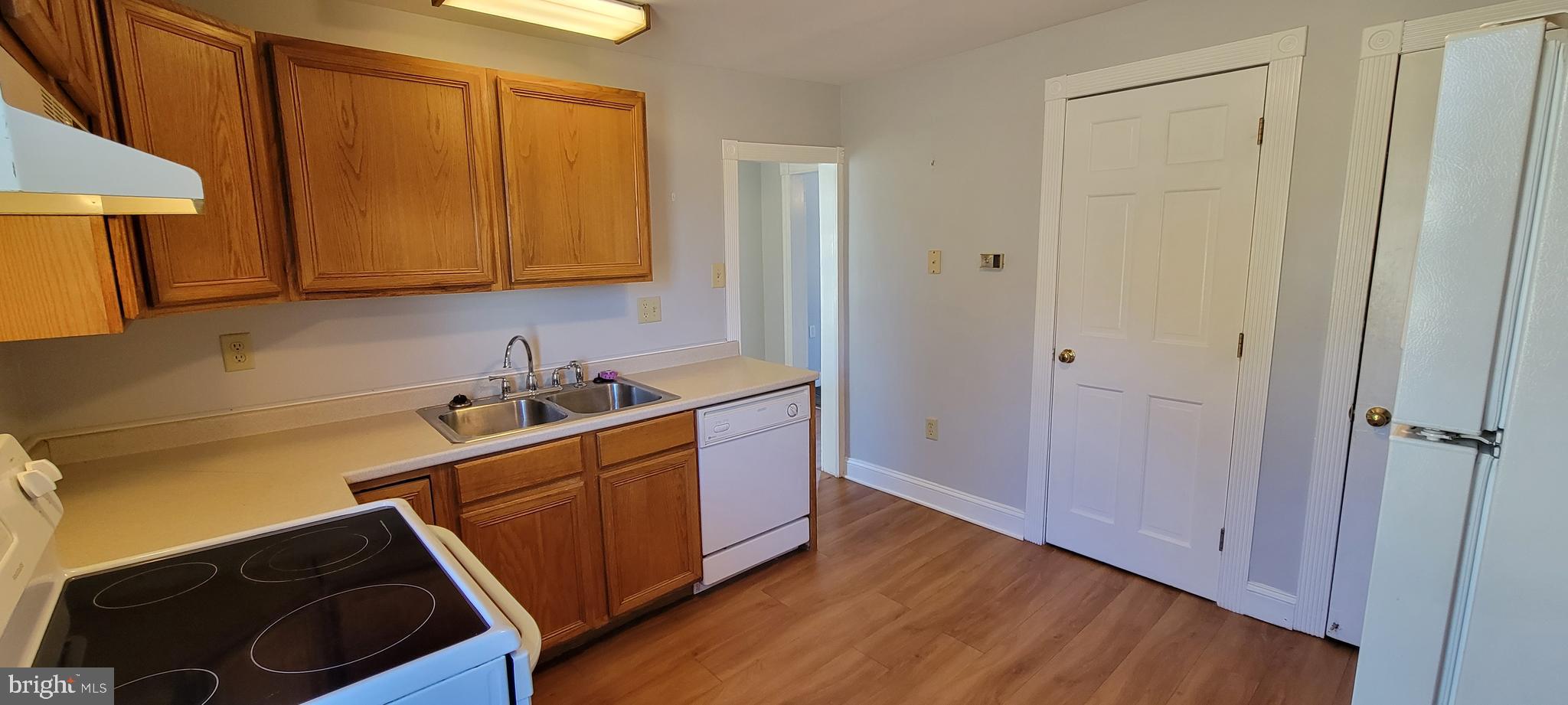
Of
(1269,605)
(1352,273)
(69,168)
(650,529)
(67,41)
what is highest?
(67,41)

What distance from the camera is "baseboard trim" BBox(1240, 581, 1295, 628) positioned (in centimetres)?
235

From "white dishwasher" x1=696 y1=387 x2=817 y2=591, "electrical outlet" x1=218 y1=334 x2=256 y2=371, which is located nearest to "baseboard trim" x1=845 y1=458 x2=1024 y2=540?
"white dishwasher" x1=696 y1=387 x2=817 y2=591

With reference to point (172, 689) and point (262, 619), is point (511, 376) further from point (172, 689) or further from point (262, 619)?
point (172, 689)

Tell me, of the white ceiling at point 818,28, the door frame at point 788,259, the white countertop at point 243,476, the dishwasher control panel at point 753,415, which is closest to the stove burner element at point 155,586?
the white countertop at point 243,476

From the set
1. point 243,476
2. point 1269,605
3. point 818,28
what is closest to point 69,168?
point 243,476

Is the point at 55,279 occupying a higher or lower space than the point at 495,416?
higher

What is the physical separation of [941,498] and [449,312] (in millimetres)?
2497

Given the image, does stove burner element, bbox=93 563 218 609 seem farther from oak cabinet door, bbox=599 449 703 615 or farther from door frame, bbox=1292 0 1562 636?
door frame, bbox=1292 0 1562 636

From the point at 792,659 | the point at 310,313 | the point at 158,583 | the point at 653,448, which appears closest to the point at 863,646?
the point at 792,659

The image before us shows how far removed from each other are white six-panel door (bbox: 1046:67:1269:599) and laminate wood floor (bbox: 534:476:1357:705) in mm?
248

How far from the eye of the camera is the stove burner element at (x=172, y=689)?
0.82 metres

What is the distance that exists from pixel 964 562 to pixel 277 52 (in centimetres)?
304

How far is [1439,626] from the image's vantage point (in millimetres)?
894

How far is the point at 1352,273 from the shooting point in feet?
6.84
